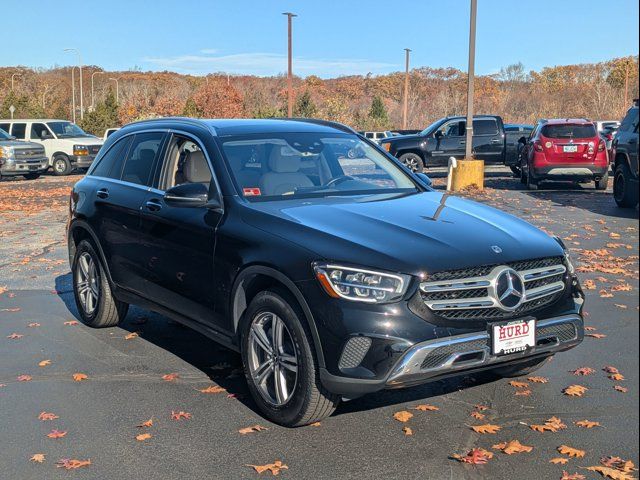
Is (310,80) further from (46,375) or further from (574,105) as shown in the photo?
(46,375)

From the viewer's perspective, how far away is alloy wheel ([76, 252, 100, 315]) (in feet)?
22.2

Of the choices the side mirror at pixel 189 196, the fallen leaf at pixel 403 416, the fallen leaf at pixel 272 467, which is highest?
the side mirror at pixel 189 196

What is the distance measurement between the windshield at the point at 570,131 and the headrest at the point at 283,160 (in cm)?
1434

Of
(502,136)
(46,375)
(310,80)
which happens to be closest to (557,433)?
(46,375)

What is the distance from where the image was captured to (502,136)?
24.4 metres

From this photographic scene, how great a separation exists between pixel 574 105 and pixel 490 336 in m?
45.4

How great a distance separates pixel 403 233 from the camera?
4.32 m

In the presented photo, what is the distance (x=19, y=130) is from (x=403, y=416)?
27262 millimetres

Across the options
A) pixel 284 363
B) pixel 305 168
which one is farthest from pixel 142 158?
pixel 284 363

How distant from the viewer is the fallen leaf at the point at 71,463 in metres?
4.00

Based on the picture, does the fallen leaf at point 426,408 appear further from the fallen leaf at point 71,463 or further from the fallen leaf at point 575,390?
the fallen leaf at point 71,463

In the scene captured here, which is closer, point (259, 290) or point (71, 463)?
point (71, 463)

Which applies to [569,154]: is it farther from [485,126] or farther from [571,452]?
[571,452]

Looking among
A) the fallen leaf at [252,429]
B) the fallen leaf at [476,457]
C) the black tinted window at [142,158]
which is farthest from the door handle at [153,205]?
the fallen leaf at [476,457]
